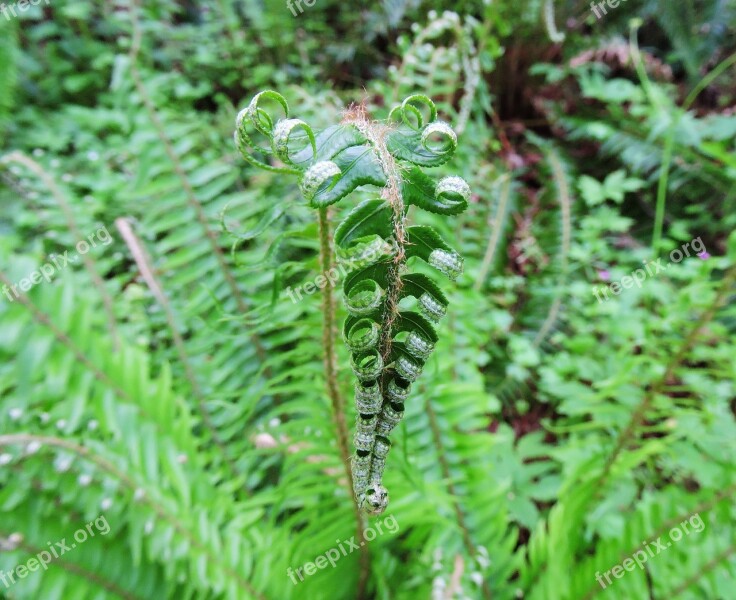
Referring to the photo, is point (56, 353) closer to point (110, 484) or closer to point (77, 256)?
point (110, 484)

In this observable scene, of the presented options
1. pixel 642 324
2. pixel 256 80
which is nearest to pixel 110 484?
pixel 642 324

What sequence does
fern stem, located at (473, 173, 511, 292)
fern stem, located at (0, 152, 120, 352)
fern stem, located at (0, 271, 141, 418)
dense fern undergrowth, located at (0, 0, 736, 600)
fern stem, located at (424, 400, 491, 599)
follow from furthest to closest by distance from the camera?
1. fern stem, located at (473, 173, 511, 292)
2. fern stem, located at (0, 152, 120, 352)
3. fern stem, located at (424, 400, 491, 599)
4. fern stem, located at (0, 271, 141, 418)
5. dense fern undergrowth, located at (0, 0, 736, 600)

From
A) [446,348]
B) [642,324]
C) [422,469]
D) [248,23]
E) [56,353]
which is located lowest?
[642,324]

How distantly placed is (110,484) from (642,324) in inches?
77.4

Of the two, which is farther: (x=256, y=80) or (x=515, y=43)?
(x=515, y=43)

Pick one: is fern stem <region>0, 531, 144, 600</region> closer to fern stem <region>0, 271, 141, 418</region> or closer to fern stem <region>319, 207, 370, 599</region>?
fern stem <region>0, 271, 141, 418</region>

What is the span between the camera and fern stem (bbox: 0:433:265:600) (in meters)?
1.18

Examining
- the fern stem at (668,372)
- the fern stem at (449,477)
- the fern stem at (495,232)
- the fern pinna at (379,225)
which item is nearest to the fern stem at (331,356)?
the fern pinna at (379,225)

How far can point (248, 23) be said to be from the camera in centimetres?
360

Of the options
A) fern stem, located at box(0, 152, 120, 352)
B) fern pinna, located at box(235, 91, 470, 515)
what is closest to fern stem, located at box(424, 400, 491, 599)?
fern pinna, located at box(235, 91, 470, 515)

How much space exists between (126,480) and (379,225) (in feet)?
3.31

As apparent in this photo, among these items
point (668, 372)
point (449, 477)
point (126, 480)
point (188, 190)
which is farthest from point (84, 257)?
point (668, 372)

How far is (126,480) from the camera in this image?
1237 millimetres

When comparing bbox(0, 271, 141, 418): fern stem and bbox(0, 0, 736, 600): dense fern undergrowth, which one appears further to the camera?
bbox(0, 271, 141, 418): fern stem
